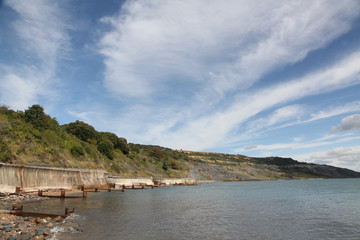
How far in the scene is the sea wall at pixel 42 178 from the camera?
79.5 ft

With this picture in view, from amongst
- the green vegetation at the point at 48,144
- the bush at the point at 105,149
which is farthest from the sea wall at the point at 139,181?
the bush at the point at 105,149

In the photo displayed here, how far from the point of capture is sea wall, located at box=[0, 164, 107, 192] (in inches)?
954

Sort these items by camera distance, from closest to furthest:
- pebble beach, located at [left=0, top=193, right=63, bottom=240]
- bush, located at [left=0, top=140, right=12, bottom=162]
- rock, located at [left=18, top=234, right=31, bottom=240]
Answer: rock, located at [left=18, top=234, right=31, bottom=240]
pebble beach, located at [left=0, top=193, right=63, bottom=240]
bush, located at [left=0, top=140, right=12, bottom=162]

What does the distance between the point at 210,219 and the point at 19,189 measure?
20.7 metres

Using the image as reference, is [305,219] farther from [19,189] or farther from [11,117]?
[11,117]

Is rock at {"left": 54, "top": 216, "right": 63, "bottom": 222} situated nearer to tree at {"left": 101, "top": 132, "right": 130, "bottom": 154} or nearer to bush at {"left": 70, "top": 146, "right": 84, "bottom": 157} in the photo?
bush at {"left": 70, "top": 146, "right": 84, "bottom": 157}

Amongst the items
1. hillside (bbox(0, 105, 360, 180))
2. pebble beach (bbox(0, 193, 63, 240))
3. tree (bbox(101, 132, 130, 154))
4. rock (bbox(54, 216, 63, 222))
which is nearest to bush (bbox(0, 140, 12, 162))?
hillside (bbox(0, 105, 360, 180))

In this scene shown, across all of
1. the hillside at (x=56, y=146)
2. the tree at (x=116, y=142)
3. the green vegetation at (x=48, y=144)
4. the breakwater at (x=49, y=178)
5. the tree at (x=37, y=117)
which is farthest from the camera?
the tree at (x=116, y=142)

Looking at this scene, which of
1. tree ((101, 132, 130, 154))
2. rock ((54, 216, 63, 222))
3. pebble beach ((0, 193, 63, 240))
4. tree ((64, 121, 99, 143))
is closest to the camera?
pebble beach ((0, 193, 63, 240))

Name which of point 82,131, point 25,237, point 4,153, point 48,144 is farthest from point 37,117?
point 25,237

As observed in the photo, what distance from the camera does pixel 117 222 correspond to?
15258 mm

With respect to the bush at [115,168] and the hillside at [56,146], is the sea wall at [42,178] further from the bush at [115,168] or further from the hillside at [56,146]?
the bush at [115,168]

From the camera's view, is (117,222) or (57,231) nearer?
(57,231)

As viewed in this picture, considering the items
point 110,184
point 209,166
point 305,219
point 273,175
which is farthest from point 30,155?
point 273,175
